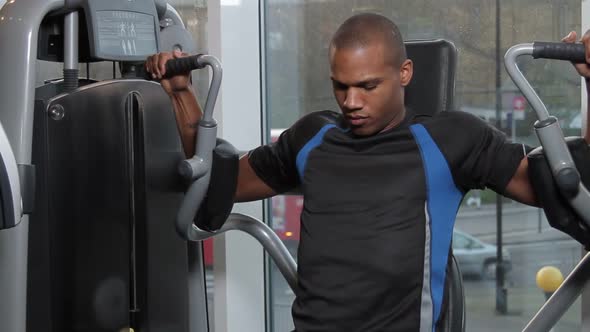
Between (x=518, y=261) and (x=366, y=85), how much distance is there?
1387 millimetres

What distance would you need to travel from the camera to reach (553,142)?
1.26 metres

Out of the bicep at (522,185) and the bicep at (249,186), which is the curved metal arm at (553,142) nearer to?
the bicep at (522,185)

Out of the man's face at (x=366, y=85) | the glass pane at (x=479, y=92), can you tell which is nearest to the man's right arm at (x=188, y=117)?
the man's face at (x=366, y=85)

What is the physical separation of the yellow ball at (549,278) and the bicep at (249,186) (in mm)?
1148

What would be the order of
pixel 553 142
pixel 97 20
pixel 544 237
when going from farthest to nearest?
pixel 544 237, pixel 97 20, pixel 553 142

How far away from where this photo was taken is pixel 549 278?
238 centimetres

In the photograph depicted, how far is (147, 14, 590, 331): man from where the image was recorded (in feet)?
4.39

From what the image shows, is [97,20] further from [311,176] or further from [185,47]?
[311,176]

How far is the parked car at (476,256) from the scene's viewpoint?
2.61 m

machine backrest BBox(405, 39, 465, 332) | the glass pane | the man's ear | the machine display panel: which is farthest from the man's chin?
the glass pane

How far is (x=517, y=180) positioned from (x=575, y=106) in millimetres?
925

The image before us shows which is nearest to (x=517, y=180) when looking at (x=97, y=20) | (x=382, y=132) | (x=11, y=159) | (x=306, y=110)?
(x=382, y=132)

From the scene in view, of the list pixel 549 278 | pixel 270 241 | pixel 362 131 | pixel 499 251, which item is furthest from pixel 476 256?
pixel 362 131

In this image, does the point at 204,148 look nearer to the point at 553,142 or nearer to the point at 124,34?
the point at 124,34
